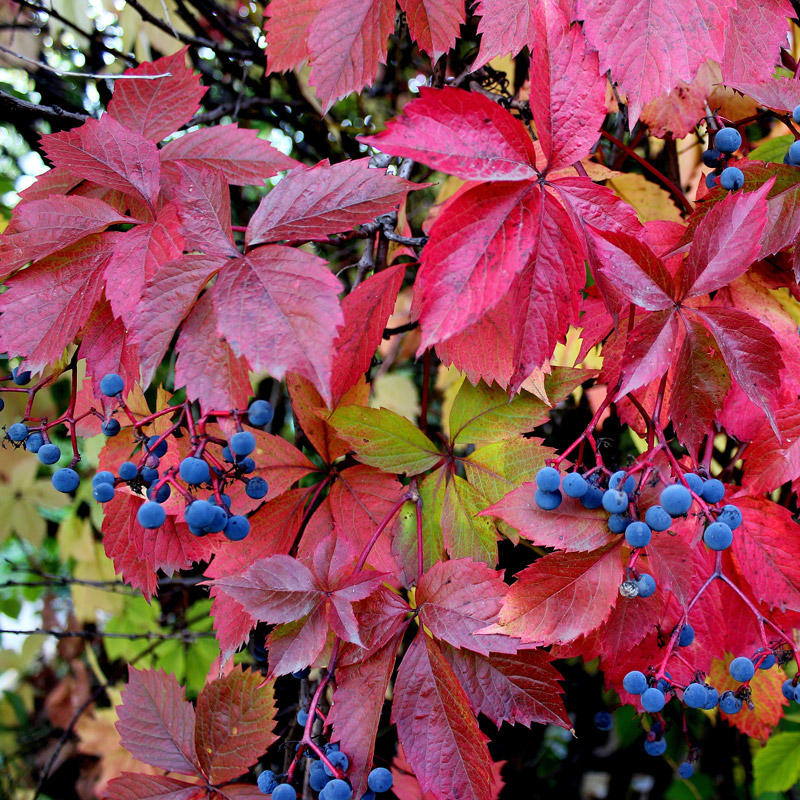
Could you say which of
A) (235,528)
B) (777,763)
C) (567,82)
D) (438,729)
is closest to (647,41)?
(567,82)

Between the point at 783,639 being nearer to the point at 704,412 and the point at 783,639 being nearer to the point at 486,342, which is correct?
the point at 704,412

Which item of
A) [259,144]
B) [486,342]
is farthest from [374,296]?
[259,144]

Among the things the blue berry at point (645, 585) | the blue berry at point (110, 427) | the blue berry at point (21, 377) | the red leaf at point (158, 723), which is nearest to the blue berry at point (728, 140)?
the blue berry at point (645, 585)

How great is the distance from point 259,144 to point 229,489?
20.4 inches

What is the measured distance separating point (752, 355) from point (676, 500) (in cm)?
21

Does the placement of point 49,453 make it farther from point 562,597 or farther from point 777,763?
point 777,763

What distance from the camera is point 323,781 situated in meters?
0.80

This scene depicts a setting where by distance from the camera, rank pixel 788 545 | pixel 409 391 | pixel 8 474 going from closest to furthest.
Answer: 1. pixel 788 545
2. pixel 8 474
3. pixel 409 391

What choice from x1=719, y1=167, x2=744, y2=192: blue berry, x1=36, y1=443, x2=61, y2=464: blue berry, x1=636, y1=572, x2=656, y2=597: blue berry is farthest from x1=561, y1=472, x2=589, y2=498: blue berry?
x1=36, y1=443, x2=61, y2=464: blue berry

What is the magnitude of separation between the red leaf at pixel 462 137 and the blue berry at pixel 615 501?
1.25 ft

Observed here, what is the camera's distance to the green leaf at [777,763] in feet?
4.81

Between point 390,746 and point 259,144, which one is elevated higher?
point 259,144

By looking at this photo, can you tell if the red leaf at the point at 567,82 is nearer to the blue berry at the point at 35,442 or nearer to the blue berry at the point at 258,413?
the blue berry at the point at 258,413

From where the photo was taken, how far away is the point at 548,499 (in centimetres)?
79
